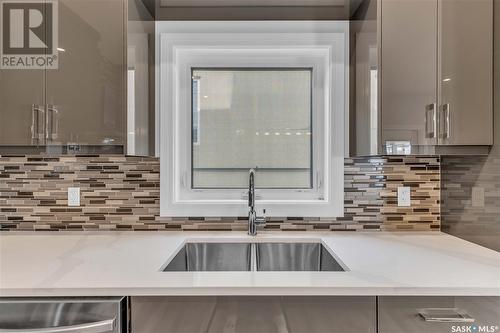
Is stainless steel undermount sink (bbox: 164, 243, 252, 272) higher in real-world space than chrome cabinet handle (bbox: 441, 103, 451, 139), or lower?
lower

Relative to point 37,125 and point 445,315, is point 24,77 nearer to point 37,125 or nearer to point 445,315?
point 37,125

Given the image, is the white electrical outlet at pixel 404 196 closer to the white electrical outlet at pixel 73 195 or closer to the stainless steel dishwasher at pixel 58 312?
the stainless steel dishwasher at pixel 58 312

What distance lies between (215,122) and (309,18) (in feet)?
2.50

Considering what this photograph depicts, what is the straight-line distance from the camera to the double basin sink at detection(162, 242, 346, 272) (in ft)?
5.59

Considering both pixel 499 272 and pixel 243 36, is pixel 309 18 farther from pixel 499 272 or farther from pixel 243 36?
pixel 499 272

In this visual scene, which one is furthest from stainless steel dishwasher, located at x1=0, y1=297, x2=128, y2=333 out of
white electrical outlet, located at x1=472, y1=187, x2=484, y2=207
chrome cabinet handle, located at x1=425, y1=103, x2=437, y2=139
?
white electrical outlet, located at x1=472, y1=187, x2=484, y2=207

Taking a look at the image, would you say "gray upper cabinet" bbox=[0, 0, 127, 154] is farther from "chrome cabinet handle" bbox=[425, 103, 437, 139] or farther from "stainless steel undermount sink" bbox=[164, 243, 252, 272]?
"chrome cabinet handle" bbox=[425, 103, 437, 139]

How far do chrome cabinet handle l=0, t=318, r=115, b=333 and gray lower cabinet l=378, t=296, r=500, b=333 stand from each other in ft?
2.83

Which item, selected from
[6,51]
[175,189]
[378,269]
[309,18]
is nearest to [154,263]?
[175,189]

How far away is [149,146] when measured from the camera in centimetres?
177

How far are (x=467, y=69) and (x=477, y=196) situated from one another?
1.91 ft

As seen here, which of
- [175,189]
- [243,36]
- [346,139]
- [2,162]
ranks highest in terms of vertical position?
[243,36]

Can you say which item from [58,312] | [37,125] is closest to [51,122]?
[37,125]

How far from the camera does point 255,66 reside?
6.25 ft
